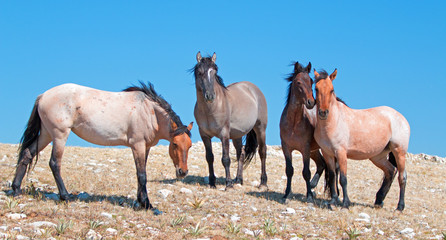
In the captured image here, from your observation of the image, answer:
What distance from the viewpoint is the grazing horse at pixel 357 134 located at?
7770 mm

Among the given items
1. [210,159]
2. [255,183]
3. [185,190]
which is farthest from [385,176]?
[185,190]

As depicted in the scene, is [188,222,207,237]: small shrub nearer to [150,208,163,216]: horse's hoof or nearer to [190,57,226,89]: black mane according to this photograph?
[150,208,163,216]: horse's hoof

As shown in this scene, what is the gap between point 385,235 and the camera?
6.64 meters

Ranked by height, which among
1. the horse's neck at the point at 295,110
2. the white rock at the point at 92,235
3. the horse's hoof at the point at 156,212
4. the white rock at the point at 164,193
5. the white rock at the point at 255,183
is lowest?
the white rock at the point at 92,235

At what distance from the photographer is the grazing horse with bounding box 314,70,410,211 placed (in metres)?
7.77

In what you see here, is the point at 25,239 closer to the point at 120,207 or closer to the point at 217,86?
the point at 120,207

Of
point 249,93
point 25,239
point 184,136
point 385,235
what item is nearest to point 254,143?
point 249,93

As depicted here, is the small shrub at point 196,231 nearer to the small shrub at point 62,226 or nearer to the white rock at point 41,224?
the small shrub at point 62,226

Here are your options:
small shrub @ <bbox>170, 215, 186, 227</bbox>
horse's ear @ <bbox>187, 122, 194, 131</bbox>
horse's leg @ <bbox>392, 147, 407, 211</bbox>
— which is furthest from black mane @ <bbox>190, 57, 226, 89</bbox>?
horse's leg @ <bbox>392, 147, 407, 211</bbox>

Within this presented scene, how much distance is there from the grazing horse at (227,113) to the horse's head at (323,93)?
2121 mm

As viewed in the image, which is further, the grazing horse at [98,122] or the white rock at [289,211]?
the white rock at [289,211]

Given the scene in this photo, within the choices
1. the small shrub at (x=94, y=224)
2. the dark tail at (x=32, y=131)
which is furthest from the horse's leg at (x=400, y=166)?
the dark tail at (x=32, y=131)

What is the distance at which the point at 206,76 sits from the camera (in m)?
8.69

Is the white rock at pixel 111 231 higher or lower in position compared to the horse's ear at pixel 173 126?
lower
